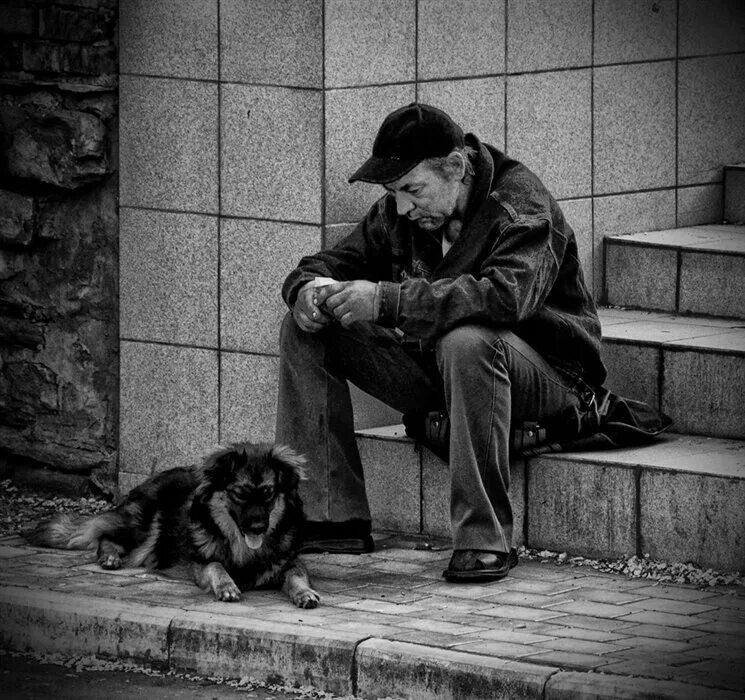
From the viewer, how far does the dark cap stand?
21.3ft

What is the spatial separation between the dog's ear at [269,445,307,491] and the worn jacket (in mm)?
627

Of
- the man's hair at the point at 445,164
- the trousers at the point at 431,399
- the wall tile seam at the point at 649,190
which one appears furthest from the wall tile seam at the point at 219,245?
the wall tile seam at the point at 649,190

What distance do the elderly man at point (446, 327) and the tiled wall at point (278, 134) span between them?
0.54 metres

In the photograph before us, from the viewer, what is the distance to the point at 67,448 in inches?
322

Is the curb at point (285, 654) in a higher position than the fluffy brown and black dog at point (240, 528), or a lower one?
lower

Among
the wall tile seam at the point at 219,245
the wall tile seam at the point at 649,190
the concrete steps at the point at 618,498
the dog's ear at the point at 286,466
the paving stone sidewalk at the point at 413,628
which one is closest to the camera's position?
the paving stone sidewalk at the point at 413,628

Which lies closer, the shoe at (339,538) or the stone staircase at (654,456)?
the stone staircase at (654,456)

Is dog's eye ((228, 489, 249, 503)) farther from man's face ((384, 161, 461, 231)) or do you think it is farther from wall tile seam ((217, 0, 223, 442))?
wall tile seam ((217, 0, 223, 442))

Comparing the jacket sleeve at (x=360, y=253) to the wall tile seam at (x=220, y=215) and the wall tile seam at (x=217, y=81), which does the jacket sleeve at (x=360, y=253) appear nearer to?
the wall tile seam at (x=220, y=215)

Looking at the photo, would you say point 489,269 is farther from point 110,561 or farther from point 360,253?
point 110,561

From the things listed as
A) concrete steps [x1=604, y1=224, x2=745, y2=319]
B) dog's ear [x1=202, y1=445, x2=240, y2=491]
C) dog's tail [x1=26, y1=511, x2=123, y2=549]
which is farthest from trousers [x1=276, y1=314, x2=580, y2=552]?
concrete steps [x1=604, y1=224, x2=745, y2=319]

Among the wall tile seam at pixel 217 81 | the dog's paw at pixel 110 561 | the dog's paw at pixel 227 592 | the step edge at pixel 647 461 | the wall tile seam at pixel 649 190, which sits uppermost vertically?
the wall tile seam at pixel 217 81

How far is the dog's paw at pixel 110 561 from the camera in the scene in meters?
6.77

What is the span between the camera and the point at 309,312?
658cm
